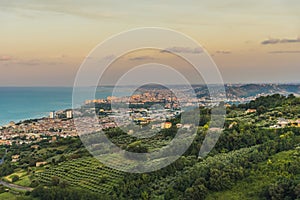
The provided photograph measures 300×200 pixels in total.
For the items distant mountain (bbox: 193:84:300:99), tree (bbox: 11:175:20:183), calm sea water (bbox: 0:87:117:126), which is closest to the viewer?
tree (bbox: 11:175:20:183)

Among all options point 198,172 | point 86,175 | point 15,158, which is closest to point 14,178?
point 86,175

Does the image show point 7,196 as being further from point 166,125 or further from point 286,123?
point 286,123

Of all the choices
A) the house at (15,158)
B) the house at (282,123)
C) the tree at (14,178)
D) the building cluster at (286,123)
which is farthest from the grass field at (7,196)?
the house at (282,123)

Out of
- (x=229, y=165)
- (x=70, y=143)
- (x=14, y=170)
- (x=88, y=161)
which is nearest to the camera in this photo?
(x=229, y=165)

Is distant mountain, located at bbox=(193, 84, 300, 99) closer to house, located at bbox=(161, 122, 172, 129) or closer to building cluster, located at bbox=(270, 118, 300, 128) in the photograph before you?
house, located at bbox=(161, 122, 172, 129)

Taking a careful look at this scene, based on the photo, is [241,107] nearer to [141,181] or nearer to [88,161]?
[88,161]

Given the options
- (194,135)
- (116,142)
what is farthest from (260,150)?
(116,142)

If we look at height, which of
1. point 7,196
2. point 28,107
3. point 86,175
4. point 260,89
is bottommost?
point 7,196

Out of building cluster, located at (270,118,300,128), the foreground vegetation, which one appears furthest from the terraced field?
building cluster, located at (270,118,300,128)
